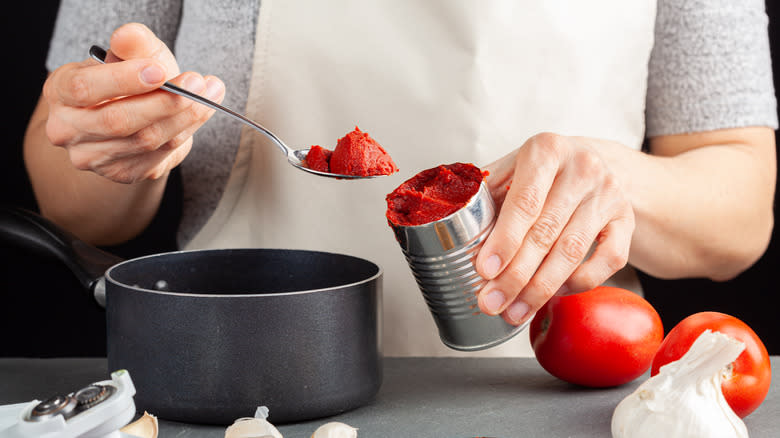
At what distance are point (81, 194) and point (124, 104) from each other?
448 mm

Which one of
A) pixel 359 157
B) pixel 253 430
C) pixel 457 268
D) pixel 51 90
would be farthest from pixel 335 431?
pixel 51 90

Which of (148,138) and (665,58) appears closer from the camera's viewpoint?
(148,138)

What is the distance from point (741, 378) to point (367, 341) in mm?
404

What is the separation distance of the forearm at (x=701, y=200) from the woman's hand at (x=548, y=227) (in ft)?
0.65

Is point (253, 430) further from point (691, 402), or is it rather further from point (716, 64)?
point (716, 64)

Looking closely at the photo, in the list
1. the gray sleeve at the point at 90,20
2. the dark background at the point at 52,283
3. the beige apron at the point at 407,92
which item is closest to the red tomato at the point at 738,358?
the beige apron at the point at 407,92

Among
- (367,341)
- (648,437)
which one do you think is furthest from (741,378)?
(367,341)

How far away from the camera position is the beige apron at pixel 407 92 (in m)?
1.28

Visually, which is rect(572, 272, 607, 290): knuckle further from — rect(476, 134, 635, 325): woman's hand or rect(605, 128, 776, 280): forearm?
rect(605, 128, 776, 280): forearm

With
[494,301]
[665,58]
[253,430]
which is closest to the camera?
[253,430]

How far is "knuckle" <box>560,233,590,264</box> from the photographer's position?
93 cm

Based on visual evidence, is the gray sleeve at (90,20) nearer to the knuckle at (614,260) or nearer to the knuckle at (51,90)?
the knuckle at (51,90)

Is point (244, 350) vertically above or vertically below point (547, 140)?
below

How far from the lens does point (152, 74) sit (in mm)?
860
